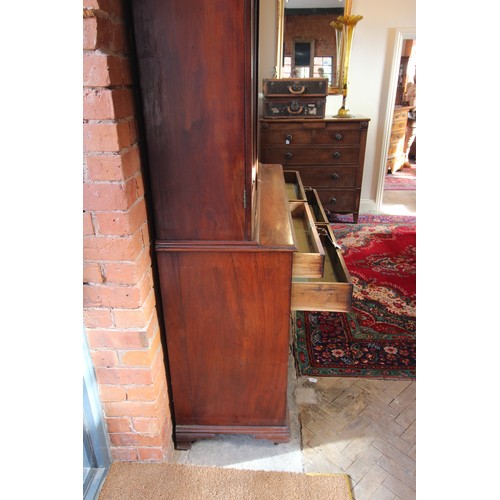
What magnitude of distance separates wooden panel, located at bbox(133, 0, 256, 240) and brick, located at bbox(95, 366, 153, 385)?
46 centimetres

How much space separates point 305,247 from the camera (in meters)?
1.57

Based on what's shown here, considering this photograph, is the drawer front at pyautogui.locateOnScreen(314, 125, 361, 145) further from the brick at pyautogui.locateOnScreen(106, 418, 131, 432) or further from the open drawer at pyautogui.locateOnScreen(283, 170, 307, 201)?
the brick at pyautogui.locateOnScreen(106, 418, 131, 432)

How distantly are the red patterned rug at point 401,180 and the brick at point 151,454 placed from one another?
4492 mm

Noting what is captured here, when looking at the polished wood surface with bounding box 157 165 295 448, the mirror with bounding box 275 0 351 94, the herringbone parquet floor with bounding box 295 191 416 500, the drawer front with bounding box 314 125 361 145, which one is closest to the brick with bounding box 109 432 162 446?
the polished wood surface with bounding box 157 165 295 448

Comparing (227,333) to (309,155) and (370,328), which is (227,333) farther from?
(309,155)

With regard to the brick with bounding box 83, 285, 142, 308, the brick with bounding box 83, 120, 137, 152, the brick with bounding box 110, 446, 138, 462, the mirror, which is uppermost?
the mirror

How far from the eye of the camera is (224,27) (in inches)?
38.9

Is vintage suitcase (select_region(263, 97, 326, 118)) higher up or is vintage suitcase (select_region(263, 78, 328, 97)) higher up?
vintage suitcase (select_region(263, 78, 328, 97))

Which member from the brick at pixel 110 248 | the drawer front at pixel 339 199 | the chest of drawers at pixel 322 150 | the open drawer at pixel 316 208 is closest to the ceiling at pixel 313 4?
the chest of drawers at pixel 322 150

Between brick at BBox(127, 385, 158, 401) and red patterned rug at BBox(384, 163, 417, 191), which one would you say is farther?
red patterned rug at BBox(384, 163, 417, 191)

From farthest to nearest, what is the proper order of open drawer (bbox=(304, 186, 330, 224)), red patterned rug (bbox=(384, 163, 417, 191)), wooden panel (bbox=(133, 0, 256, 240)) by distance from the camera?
red patterned rug (bbox=(384, 163, 417, 191)) < open drawer (bbox=(304, 186, 330, 224)) < wooden panel (bbox=(133, 0, 256, 240))

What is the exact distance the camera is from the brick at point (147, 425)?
4.39ft

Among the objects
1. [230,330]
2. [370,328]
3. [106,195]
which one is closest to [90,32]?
[106,195]

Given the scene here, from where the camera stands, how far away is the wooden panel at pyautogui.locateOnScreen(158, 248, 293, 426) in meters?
1.28
